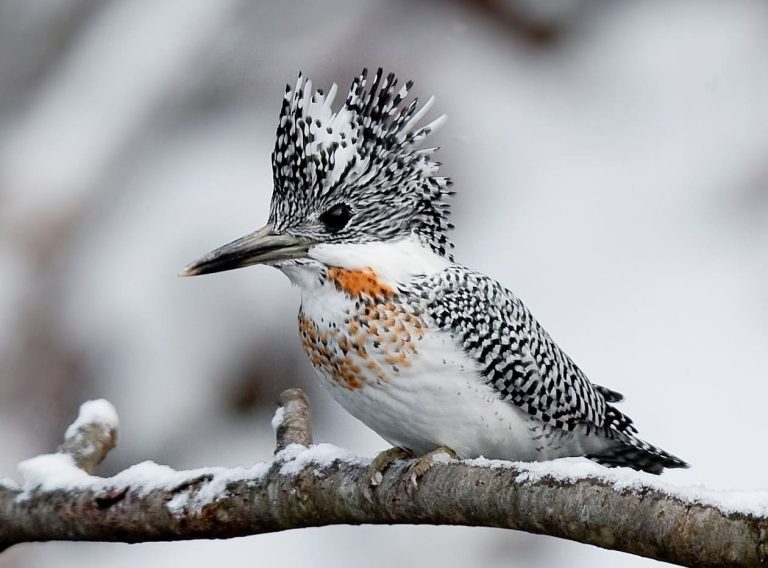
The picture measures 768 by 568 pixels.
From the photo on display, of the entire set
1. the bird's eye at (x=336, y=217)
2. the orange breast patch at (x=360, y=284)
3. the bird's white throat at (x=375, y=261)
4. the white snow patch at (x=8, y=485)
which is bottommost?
the white snow patch at (x=8, y=485)

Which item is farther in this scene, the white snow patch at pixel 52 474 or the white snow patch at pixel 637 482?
the white snow patch at pixel 52 474

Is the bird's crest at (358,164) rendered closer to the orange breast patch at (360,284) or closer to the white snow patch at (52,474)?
the orange breast patch at (360,284)

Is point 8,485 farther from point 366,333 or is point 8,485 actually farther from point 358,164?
point 358,164

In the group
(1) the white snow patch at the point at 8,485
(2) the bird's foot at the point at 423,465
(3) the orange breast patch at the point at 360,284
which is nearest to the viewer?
(2) the bird's foot at the point at 423,465

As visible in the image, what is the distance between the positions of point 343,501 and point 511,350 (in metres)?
0.52

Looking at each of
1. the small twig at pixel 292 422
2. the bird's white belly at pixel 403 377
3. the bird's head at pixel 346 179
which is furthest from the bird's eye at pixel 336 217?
the small twig at pixel 292 422

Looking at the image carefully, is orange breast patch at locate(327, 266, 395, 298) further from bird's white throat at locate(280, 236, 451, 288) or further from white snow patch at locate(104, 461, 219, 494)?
white snow patch at locate(104, 461, 219, 494)

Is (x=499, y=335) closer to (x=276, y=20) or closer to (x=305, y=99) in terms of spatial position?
(x=305, y=99)

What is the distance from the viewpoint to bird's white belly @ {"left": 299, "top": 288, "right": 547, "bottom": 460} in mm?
2447

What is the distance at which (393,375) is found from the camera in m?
2.44

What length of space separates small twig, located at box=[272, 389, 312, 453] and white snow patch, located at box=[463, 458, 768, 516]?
56 cm

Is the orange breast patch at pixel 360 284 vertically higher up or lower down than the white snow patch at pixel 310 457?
higher up

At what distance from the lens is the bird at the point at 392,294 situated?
8.09 ft

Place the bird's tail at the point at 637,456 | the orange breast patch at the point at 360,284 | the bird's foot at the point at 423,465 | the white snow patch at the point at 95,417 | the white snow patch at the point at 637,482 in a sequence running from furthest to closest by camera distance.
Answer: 1. the white snow patch at the point at 95,417
2. the bird's tail at the point at 637,456
3. the orange breast patch at the point at 360,284
4. the bird's foot at the point at 423,465
5. the white snow patch at the point at 637,482
